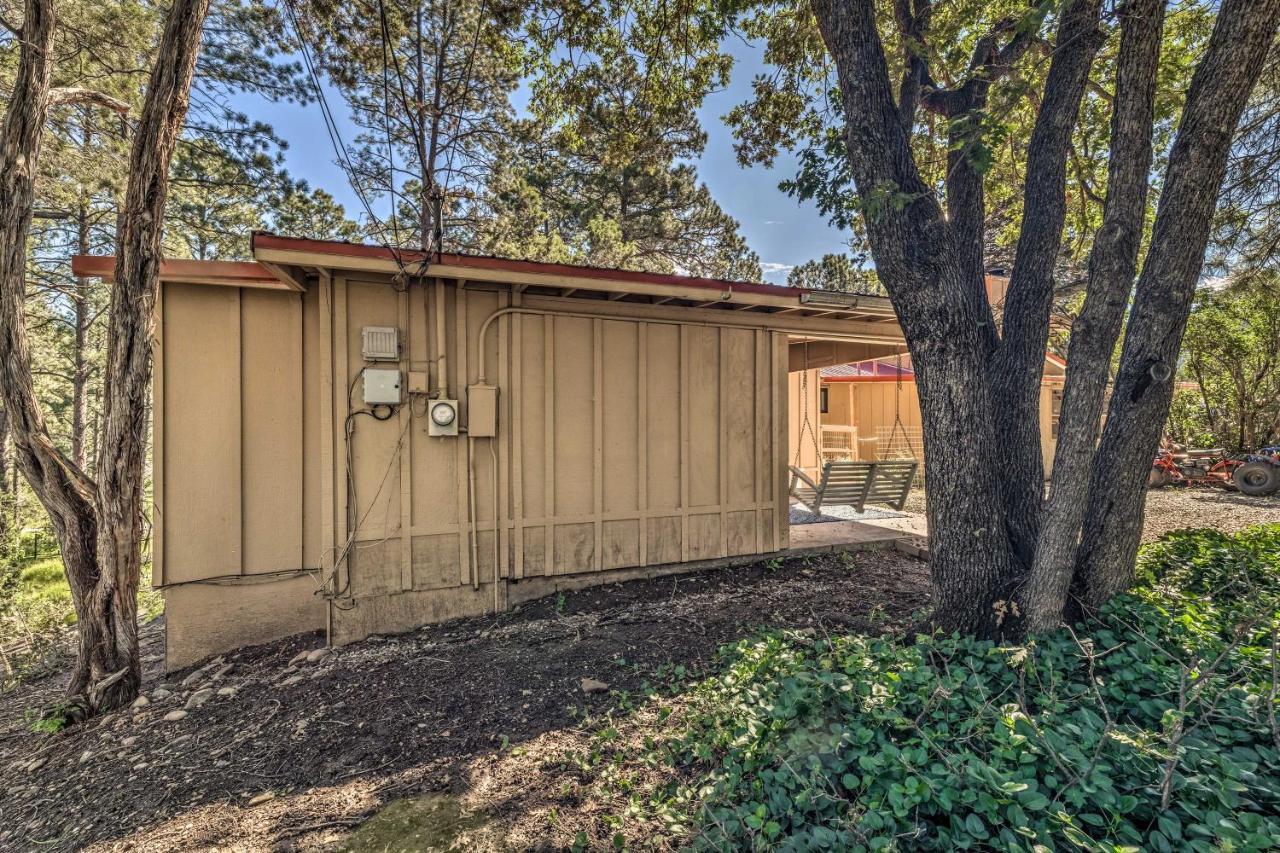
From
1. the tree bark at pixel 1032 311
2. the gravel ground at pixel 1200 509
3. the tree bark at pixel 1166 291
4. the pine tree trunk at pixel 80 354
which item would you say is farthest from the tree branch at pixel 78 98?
the gravel ground at pixel 1200 509

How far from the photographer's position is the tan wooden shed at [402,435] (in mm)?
3543

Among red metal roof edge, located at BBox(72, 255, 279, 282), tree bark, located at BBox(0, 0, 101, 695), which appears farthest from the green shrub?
red metal roof edge, located at BBox(72, 255, 279, 282)

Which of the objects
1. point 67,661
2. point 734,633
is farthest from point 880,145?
point 67,661

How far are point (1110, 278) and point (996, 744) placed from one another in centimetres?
211

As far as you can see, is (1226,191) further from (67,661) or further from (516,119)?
(67,661)

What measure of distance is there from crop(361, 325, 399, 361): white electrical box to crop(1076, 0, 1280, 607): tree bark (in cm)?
410

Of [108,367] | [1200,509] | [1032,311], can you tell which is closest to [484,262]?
[108,367]

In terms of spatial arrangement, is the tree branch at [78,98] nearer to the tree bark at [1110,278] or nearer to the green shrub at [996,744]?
the green shrub at [996,744]

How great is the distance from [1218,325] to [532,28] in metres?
12.7

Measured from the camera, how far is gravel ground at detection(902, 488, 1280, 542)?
241 inches

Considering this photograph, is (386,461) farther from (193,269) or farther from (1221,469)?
(1221,469)

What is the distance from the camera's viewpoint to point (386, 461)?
3641 mm

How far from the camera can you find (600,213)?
11305mm

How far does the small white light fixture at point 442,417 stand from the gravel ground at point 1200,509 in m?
6.60
